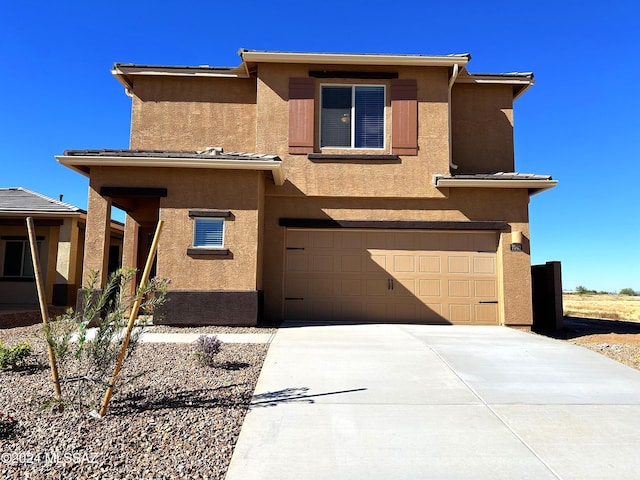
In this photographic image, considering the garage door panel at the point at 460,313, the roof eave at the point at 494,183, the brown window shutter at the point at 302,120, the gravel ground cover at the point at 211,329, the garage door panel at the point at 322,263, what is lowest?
the gravel ground cover at the point at 211,329

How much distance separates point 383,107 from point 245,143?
Result: 3.92 metres

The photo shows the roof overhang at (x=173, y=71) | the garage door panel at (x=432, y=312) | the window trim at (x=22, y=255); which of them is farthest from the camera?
the window trim at (x=22, y=255)

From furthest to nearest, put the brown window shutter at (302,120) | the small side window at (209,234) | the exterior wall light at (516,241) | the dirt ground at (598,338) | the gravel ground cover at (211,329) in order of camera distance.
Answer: the brown window shutter at (302,120) → the exterior wall light at (516,241) → the small side window at (209,234) → the gravel ground cover at (211,329) → the dirt ground at (598,338)

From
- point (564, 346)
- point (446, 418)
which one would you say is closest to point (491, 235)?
point (564, 346)

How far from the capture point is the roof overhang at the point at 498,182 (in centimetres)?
1088

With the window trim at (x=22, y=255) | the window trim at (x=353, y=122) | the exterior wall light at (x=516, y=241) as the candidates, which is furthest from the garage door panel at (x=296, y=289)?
the window trim at (x=22, y=255)

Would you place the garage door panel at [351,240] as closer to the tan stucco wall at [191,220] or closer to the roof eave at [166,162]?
the tan stucco wall at [191,220]

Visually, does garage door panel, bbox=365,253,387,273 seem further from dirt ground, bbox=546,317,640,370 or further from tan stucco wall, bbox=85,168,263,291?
dirt ground, bbox=546,317,640,370

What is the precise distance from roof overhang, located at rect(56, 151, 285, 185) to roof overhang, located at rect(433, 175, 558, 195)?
14.1 feet

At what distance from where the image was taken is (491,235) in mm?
11516

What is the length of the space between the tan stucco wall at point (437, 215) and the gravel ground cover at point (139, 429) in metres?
5.40

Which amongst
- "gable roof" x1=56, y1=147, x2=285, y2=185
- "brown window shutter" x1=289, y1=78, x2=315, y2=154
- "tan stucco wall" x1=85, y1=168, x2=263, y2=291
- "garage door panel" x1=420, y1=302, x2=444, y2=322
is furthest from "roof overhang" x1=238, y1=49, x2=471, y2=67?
"garage door panel" x1=420, y1=302, x2=444, y2=322

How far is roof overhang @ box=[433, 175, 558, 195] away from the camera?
1088 cm

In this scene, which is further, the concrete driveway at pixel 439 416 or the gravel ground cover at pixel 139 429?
the concrete driveway at pixel 439 416
